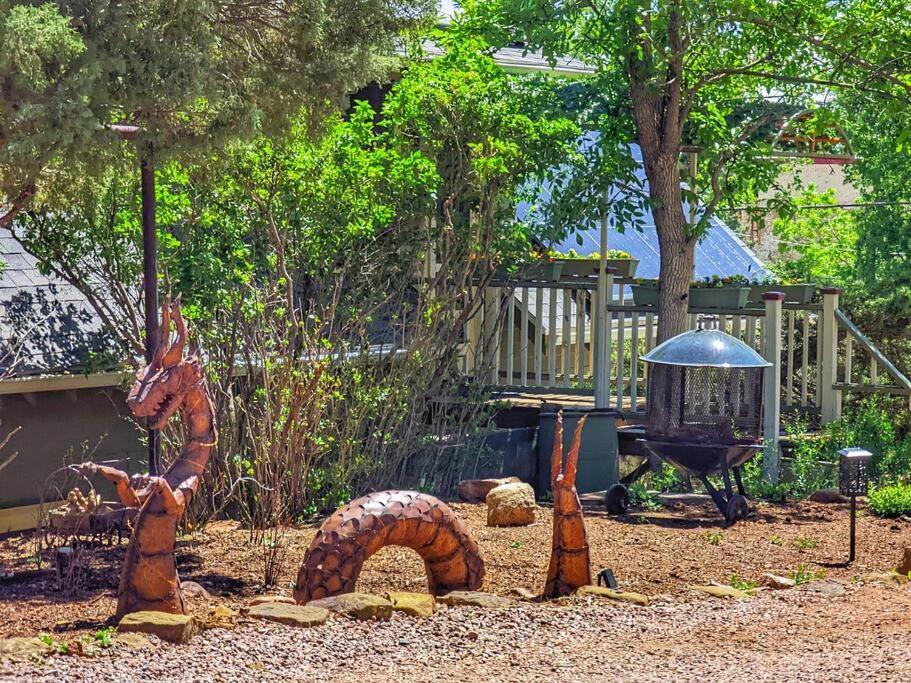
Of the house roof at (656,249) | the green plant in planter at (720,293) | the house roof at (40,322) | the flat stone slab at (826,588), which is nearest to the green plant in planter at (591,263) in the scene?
the green plant in planter at (720,293)

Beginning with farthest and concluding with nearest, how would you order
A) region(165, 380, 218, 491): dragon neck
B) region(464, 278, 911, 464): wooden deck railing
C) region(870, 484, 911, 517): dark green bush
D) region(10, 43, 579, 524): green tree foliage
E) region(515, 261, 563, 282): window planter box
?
region(515, 261, 563, 282): window planter box < region(464, 278, 911, 464): wooden deck railing < region(870, 484, 911, 517): dark green bush < region(10, 43, 579, 524): green tree foliage < region(165, 380, 218, 491): dragon neck

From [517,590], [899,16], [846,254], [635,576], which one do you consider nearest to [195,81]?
[517,590]

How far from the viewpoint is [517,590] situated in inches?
280

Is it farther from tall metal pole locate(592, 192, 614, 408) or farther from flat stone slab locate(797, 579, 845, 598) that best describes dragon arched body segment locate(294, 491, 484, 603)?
tall metal pole locate(592, 192, 614, 408)

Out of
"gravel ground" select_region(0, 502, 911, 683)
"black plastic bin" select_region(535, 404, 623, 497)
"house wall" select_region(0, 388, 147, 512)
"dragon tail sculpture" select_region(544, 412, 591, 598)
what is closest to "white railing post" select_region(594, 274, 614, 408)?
"black plastic bin" select_region(535, 404, 623, 497)

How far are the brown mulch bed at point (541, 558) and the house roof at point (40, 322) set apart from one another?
4.34ft

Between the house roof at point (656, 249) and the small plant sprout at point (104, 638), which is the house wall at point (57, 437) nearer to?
the small plant sprout at point (104, 638)

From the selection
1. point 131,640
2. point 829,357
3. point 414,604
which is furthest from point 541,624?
point 829,357

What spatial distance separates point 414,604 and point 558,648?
2.55 feet

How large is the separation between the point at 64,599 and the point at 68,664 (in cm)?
172

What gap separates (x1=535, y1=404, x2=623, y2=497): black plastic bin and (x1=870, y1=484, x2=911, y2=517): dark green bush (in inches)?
90.7

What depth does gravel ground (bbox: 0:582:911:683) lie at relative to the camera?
16.9 feet

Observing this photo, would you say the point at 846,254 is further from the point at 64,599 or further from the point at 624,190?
the point at 64,599

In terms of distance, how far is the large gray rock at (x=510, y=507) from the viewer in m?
9.28
